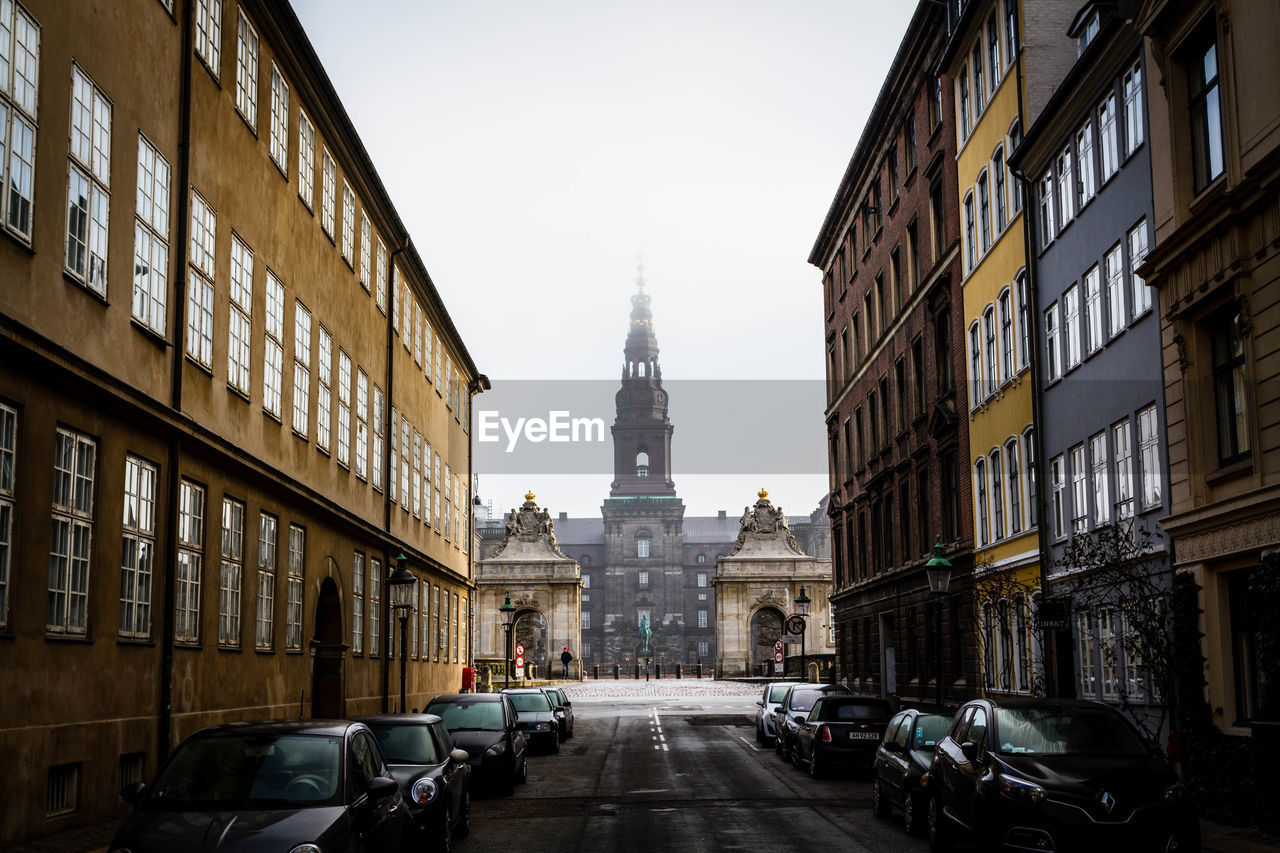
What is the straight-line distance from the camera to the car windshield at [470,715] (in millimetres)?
22578

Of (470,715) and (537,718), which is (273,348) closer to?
(470,715)

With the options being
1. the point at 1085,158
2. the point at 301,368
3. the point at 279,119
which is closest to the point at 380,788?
the point at 301,368

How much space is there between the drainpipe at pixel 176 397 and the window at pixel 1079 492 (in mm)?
15128

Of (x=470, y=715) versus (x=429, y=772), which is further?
(x=470, y=715)

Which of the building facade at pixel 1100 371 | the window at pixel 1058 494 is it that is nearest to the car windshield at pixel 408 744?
the building facade at pixel 1100 371

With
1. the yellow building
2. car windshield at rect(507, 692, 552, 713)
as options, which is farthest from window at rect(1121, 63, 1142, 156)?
car windshield at rect(507, 692, 552, 713)

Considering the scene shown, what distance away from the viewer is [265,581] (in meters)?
23.6

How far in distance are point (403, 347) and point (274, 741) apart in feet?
89.6

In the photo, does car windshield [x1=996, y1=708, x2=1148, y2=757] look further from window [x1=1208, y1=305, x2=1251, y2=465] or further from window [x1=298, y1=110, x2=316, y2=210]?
window [x1=298, y1=110, x2=316, y2=210]

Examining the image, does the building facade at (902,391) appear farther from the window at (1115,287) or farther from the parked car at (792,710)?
the window at (1115,287)

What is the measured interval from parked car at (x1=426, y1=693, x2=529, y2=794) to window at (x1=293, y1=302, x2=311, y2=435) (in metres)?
6.02

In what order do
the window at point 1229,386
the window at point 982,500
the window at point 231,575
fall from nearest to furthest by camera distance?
the window at point 1229,386
the window at point 231,575
the window at point 982,500

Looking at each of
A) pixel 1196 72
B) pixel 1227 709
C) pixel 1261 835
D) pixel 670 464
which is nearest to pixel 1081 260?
pixel 1196 72

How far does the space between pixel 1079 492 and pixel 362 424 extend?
1589cm
